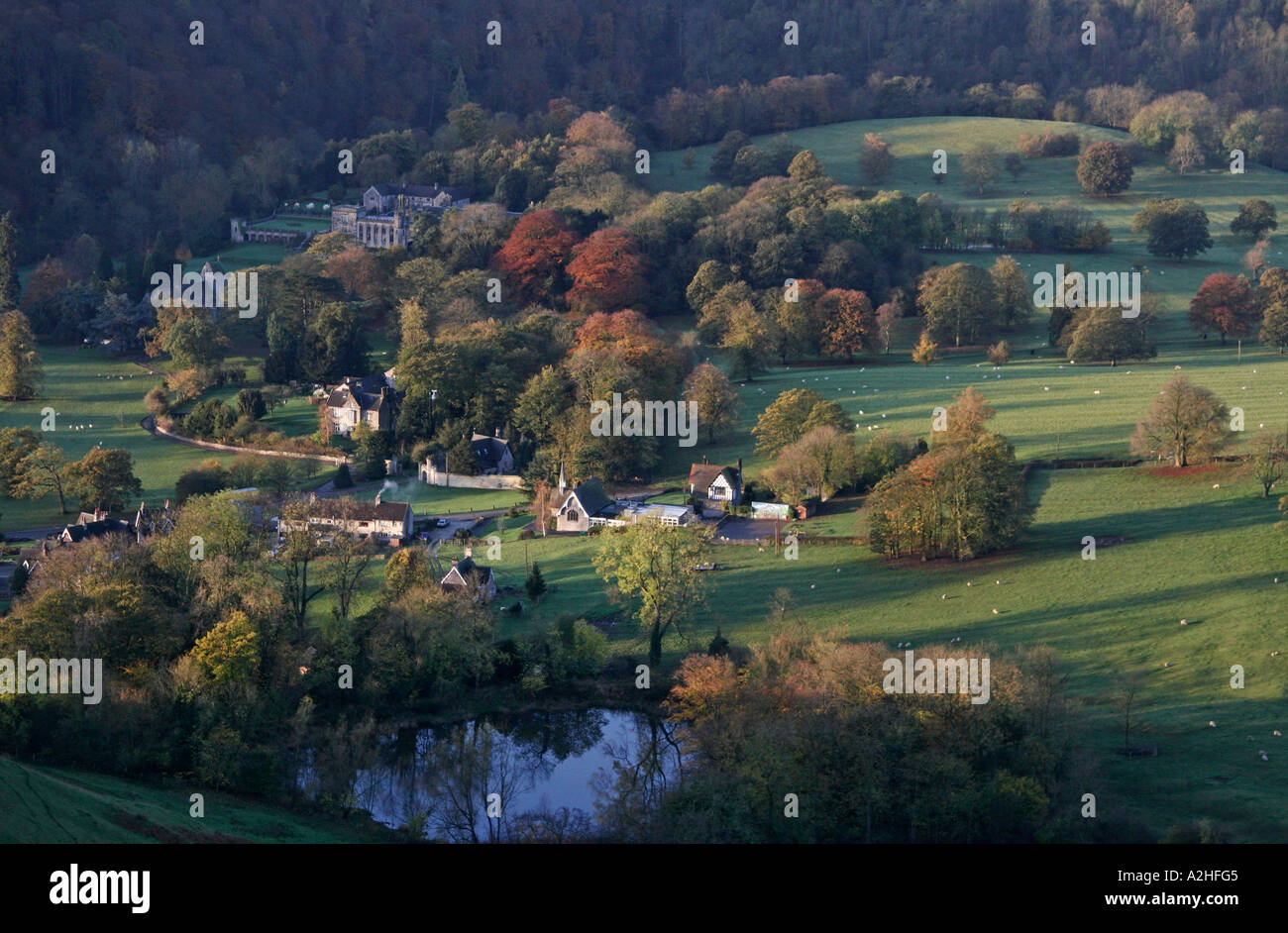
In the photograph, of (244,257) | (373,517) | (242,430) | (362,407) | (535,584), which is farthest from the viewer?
(244,257)

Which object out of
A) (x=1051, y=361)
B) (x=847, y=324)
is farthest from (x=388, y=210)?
(x=1051, y=361)

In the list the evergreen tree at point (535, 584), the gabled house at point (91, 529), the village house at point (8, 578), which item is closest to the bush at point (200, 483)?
the gabled house at point (91, 529)

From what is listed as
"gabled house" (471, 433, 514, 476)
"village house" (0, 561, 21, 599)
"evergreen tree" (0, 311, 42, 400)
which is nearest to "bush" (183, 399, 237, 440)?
"evergreen tree" (0, 311, 42, 400)

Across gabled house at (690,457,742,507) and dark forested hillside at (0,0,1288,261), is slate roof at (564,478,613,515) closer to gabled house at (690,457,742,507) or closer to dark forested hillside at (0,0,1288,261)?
gabled house at (690,457,742,507)

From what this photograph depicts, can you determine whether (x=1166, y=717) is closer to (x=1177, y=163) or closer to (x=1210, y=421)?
(x=1210, y=421)

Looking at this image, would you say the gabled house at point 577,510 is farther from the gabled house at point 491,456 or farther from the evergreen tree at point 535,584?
the gabled house at point 491,456

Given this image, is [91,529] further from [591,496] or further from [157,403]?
[157,403]

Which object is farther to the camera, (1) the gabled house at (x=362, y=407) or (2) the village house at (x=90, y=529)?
(1) the gabled house at (x=362, y=407)
